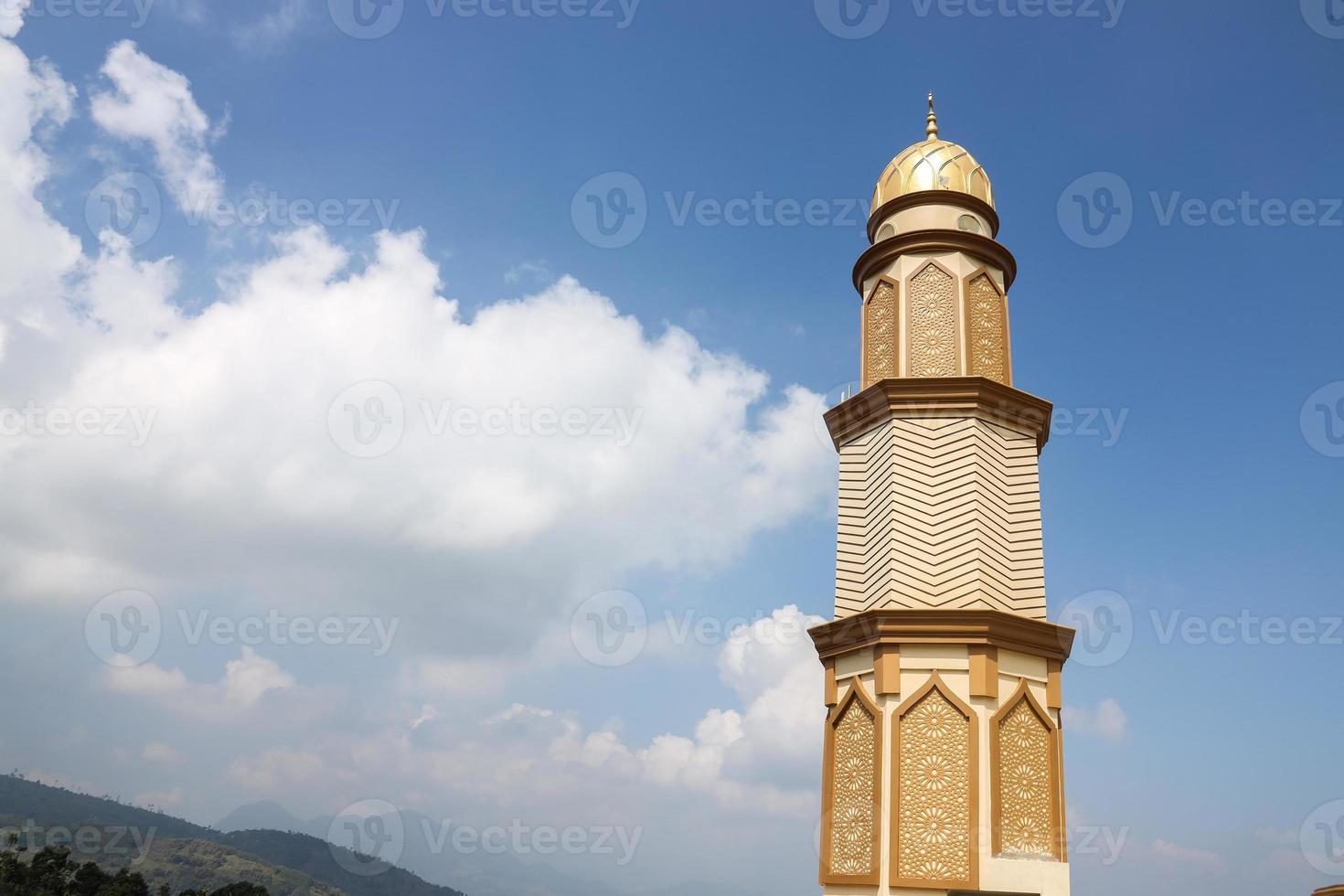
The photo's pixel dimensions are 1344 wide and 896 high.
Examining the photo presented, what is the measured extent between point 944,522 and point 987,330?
3.20 m

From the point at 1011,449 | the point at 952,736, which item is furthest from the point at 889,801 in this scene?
the point at 1011,449

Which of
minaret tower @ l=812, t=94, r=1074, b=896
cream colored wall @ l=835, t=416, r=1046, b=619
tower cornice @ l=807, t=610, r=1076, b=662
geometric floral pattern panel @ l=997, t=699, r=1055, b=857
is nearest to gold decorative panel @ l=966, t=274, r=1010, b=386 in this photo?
minaret tower @ l=812, t=94, r=1074, b=896

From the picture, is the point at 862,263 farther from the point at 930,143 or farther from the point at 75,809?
the point at 75,809

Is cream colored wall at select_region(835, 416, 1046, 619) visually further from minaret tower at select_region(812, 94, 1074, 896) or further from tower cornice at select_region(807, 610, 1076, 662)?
tower cornice at select_region(807, 610, 1076, 662)

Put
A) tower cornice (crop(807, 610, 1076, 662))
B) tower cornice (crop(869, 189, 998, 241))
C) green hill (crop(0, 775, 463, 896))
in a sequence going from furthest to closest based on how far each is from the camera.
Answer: green hill (crop(0, 775, 463, 896))
tower cornice (crop(869, 189, 998, 241))
tower cornice (crop(807, 610, 1076, 662))

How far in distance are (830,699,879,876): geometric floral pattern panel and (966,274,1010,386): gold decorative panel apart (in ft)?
16.8

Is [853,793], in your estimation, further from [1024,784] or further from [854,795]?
[1024,784]

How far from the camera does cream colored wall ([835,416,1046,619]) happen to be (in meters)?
12.0

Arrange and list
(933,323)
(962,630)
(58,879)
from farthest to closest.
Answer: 1. (58,879)
2. (933,323)
3. (962,630)

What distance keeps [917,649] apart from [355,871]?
217256 millimetres

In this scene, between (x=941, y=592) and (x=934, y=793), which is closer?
(x=934, y=793)

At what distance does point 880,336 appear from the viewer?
14.2m

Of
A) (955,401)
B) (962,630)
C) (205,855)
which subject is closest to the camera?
(962,630)

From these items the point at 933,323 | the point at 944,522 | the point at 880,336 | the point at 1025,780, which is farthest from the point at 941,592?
the point at 880,336
